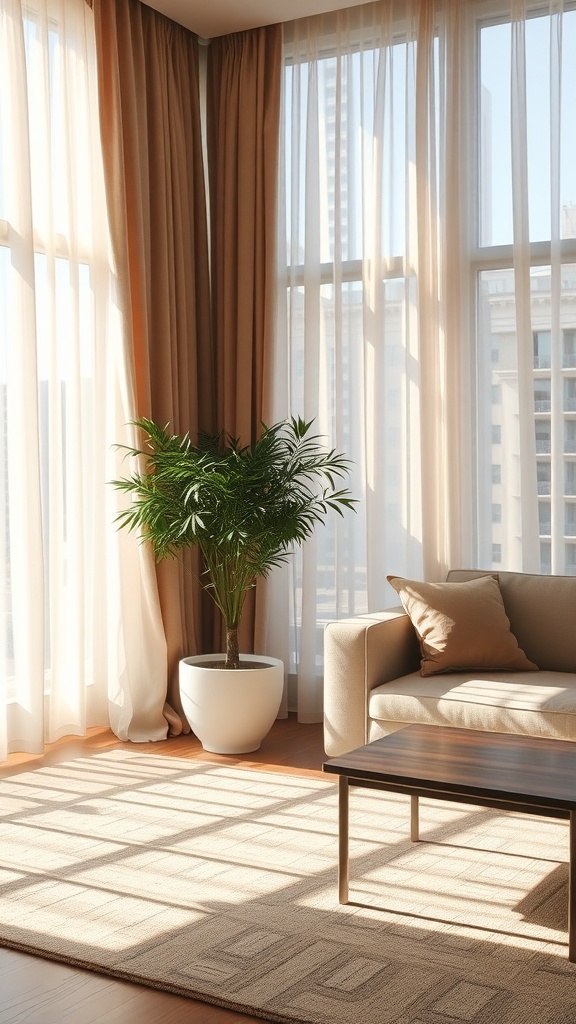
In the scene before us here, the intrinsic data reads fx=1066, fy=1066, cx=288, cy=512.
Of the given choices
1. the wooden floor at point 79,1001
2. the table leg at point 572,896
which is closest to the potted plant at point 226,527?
the wooden floor at point 79,1001

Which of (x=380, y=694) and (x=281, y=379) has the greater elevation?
(x=281, y=379)

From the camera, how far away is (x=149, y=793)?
3939 millimetres

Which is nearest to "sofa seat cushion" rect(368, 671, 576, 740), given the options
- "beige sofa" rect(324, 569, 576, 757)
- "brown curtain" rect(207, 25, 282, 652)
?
"beige sofa" rect(324, 569, 576, 757)

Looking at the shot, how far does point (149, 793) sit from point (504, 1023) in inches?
78.9

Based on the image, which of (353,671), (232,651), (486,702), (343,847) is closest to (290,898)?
(343,847)

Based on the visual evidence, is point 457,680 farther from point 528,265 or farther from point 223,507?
point 528,265

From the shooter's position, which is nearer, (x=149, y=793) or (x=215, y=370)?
(x=149, y=793)

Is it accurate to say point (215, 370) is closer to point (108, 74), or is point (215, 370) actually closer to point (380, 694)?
point (108, 74)

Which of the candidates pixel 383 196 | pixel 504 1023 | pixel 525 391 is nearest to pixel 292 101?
pixel 383 196

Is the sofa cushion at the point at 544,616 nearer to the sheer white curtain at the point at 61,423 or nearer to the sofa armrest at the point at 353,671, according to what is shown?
the sofa armrest at the point at 353,671

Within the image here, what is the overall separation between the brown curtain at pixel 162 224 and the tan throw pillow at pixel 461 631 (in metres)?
1.37

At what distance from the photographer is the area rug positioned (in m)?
2.34

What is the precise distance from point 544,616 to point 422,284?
1.67 metres

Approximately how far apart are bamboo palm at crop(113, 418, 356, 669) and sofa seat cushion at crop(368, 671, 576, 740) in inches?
34.6
